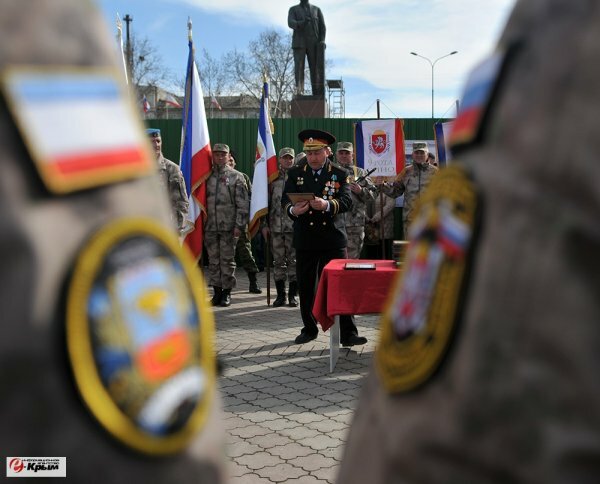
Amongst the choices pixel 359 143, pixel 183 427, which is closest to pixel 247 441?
pixel 183 427

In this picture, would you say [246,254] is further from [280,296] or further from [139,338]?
[139,338]

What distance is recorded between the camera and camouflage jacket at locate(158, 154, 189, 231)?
6758 mm

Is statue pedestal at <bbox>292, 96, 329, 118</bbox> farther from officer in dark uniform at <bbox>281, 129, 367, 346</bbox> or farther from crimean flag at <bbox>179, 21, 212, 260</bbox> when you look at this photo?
officer in dark uniform at <bbox>281, 129, 367, 346</bbox>

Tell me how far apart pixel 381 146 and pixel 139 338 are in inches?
325

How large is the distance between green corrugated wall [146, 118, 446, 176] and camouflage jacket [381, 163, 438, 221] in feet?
10.4

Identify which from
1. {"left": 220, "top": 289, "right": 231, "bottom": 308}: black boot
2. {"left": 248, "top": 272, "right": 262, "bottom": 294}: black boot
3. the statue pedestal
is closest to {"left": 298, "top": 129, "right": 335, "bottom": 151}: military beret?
{"left": 220, "top": 289, "right": 231, "bottom": 308}: black boot

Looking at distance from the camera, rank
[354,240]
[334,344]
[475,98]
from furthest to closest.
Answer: [354,240], [334,344], [475,98]

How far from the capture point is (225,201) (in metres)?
7.80

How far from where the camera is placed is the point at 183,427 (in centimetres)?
59

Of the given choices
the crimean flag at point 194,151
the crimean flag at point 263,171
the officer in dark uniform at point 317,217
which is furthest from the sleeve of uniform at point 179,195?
the officer in dark uniform at point 317,217

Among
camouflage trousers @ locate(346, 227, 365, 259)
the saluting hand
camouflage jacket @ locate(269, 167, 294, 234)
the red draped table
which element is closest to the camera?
the red draped table

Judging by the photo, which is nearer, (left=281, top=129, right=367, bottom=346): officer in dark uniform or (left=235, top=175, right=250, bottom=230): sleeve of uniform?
(left=281, top=129, right=367, bottom=346): officer in dark uniform

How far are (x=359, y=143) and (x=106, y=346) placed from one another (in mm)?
8353

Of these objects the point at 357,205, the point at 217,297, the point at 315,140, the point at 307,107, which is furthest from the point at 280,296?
the point at 307,107
